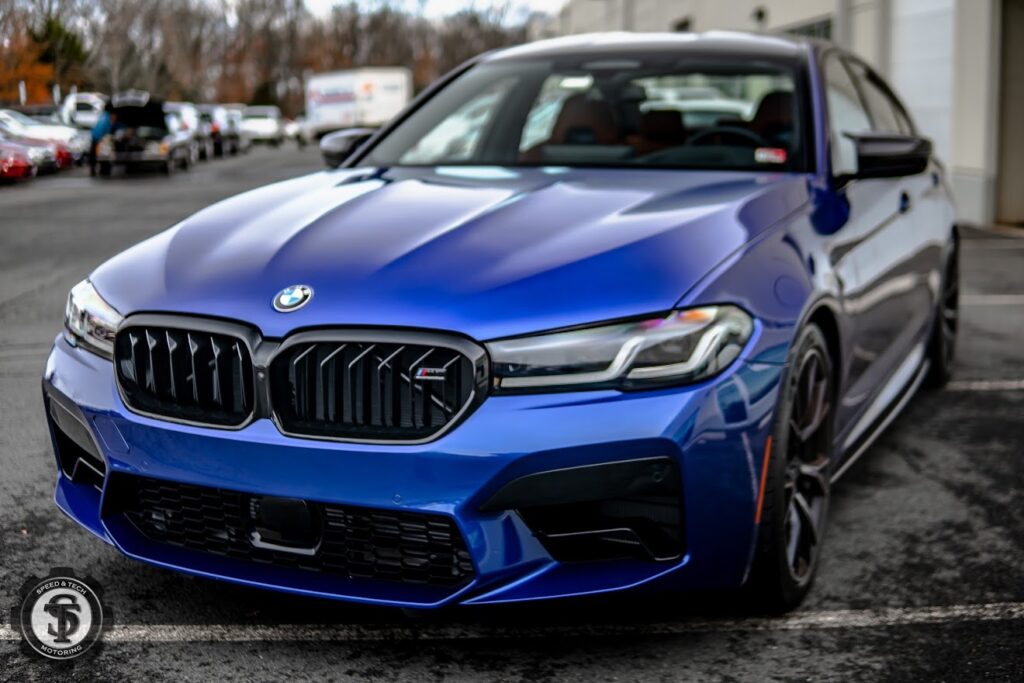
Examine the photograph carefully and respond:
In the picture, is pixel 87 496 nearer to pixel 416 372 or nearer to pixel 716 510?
pixel 416 372

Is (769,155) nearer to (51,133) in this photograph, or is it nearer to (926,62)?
(926,62)

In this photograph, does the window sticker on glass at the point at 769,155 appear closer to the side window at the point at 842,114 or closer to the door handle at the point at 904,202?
the side window at the point at 842,114

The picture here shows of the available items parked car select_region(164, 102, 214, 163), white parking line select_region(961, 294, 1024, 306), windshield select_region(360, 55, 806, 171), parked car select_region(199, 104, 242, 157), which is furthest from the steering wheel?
parked car select_region(199, 104, 242, 157)

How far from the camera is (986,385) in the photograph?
624 cm

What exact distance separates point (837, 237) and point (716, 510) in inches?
47.9

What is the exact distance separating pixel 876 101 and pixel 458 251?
2.92 metres

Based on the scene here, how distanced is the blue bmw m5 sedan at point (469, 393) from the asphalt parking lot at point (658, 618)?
0.66 ft

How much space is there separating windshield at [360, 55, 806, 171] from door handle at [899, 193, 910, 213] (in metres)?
0.61

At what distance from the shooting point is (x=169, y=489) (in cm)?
307

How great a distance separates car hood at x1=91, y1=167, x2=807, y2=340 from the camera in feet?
9.66

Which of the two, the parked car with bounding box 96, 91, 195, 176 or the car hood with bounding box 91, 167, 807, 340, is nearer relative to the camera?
the car hood with bounding box 91, 167, 807, 340

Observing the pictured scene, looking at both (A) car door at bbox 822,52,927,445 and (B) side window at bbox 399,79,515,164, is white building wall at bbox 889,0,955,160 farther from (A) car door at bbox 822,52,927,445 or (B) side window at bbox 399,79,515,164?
(B) side window at bbox 399,79,515,164

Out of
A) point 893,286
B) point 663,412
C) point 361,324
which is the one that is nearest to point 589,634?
point 663,412

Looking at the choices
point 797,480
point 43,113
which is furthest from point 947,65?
point 43,113
